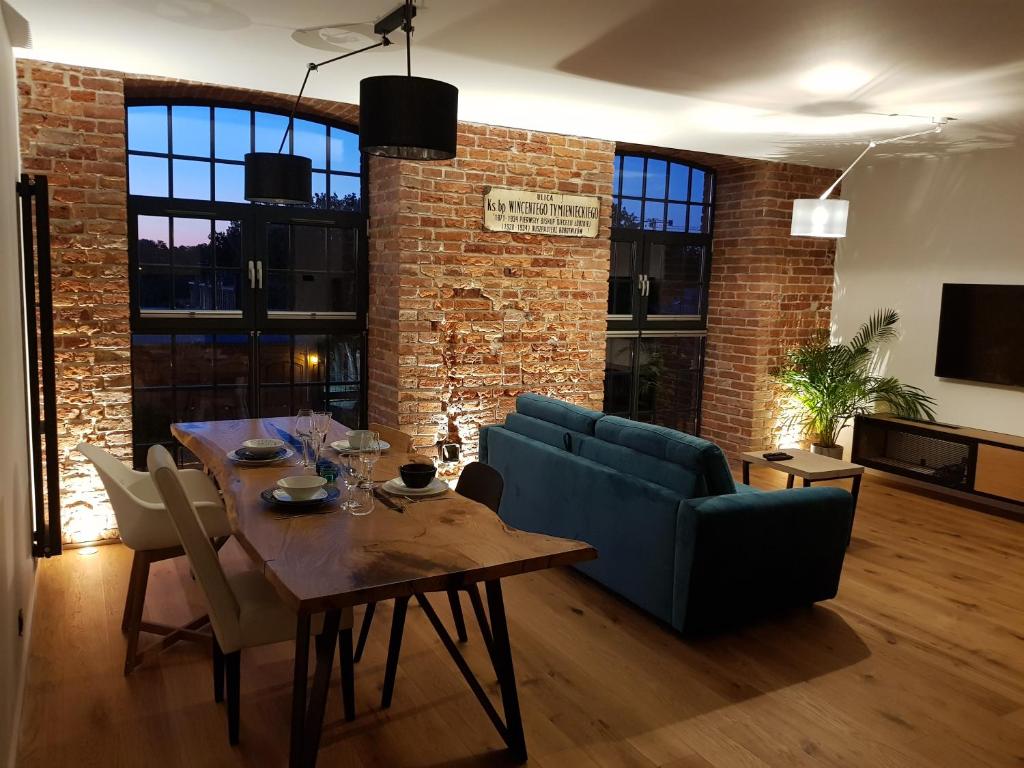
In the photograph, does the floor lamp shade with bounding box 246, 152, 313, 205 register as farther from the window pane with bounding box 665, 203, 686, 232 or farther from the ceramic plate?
the window pane with bounding box 665, 203, 686, 232

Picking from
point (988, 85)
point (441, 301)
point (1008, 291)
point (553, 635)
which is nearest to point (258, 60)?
point (441, 301)

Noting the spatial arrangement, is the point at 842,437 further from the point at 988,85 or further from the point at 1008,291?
the point at 988,85

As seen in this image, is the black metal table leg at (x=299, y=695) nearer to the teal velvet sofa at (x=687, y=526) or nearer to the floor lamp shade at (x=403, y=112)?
the floor lamp shade at (x=403, y=112)

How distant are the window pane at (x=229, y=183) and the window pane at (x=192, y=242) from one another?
0.64 feet

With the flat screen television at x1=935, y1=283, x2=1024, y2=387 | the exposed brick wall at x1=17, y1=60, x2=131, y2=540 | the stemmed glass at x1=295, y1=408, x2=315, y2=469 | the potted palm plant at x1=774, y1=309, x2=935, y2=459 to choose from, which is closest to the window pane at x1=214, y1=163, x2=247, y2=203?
the exposed brick wall at x1=17, y1=60, x2=131, y2=540

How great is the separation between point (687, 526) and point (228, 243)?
139 inches

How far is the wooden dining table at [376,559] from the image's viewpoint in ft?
7.19

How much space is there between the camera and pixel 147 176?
5043 mm

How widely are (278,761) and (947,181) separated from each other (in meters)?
6.21

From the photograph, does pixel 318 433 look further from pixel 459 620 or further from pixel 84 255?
pixel 84 255

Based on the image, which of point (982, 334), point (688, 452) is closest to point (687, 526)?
point (688, 452)

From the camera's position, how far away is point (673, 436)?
3.81 metres

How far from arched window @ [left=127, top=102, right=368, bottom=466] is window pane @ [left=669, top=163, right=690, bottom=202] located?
281 centimetres

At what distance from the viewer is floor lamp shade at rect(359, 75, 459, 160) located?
271 cm
